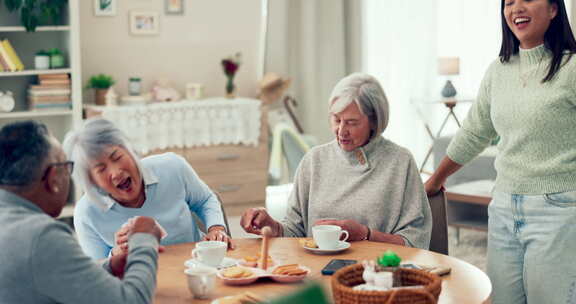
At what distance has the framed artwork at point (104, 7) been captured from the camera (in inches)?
225

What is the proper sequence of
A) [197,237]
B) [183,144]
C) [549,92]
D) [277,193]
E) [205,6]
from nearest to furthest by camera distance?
[549,92] → [197,237] → [277,193] → [183,144] → [205,6]

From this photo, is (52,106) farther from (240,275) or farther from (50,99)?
(240,275)

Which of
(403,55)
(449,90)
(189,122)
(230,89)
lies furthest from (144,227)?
(403,55)

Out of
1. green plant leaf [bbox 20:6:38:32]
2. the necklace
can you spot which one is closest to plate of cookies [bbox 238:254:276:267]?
the necklace

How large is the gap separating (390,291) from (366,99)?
3.53 ft

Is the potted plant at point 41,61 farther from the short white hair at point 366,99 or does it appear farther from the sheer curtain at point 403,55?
the short white hair at point 366,99

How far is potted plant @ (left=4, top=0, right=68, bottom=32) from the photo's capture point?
5094 mm

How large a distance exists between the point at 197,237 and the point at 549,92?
1225mm

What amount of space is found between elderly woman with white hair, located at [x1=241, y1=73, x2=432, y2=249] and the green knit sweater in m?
0.29

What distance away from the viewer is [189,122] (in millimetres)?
5660

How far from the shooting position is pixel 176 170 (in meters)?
2.58

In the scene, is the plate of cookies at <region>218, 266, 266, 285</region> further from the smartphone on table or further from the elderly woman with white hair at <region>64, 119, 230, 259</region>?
the elderly woman with white hair at <region>64, 119, 230, 259</region>

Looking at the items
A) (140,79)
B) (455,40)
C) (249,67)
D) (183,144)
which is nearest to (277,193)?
(183,144)

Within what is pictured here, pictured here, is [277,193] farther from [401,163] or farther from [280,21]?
[280,21]
